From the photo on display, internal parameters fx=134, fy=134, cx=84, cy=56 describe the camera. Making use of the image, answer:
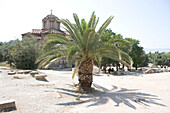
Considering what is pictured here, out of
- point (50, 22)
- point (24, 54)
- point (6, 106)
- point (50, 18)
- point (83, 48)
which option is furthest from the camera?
point (50, 22)

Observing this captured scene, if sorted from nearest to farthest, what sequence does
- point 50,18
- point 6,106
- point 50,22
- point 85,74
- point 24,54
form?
point 6,106 < point 85,74 < point 24,54 < point 50,18 < point 50,22

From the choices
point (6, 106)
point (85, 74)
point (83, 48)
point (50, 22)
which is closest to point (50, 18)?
point (50, 22)

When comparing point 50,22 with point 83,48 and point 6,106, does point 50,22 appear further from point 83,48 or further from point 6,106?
point 6,106

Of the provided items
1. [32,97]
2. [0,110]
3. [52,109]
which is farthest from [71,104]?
[0,110]

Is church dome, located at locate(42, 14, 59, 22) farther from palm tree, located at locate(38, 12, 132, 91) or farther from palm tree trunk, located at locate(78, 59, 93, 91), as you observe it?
palm tree trunk, located at locate(78, 59, 93, 91)

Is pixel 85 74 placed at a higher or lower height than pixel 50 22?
lower

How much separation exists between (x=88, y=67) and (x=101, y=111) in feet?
12.2

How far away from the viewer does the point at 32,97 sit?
6480 mm

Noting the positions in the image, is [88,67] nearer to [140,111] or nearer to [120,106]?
[120,106]

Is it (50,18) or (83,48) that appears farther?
(50,18)

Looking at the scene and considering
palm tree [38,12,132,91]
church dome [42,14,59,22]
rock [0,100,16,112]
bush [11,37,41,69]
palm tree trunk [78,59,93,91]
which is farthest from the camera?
church dome [42,14,59,22]

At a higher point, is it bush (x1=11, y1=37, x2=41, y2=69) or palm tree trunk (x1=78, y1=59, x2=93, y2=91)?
bush (x1=11, y1=37, x2=41, y2=69)

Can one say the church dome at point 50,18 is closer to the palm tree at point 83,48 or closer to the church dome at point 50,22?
the church dome at point 50,22

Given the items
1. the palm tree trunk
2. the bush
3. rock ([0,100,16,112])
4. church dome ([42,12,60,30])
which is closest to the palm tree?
the palm tree trunk
